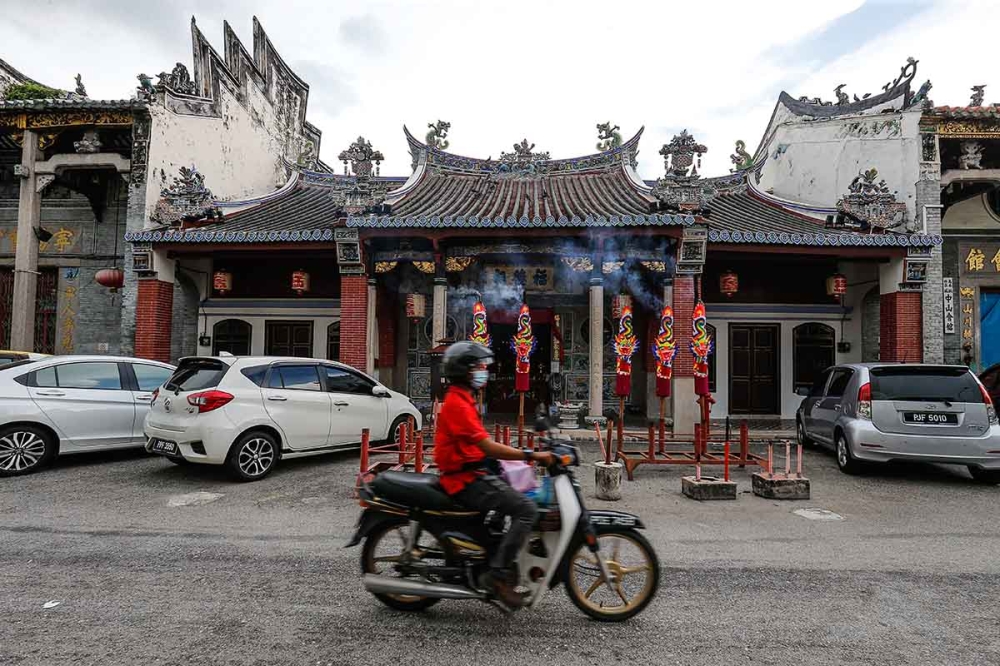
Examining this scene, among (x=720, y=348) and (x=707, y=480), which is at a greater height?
(x=720, y=348)

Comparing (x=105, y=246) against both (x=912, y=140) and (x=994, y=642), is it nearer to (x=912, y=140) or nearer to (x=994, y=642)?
(x=994, y=642)

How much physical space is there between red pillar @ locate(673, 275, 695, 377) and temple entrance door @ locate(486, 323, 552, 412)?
3324 mm

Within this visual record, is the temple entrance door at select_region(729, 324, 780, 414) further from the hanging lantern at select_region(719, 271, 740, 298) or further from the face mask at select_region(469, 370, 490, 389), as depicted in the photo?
the face mask at select_region(469, 370, 490, 389)

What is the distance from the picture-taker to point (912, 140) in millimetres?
11516

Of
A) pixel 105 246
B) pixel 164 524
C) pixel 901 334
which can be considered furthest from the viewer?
pixel 105 246

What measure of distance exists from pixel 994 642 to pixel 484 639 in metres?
2.85

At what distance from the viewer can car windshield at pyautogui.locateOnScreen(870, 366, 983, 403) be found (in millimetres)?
6730

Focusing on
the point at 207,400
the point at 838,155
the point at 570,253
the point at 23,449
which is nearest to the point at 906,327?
the point at 838,155

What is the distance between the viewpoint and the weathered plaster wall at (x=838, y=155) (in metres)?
11.6

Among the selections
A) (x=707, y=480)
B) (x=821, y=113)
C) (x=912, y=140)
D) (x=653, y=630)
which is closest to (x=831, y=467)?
(x=707, y=480)

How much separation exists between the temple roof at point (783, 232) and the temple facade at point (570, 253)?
0.05 m

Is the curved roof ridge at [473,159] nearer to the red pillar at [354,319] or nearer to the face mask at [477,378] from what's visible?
the red pillar at [354,319]

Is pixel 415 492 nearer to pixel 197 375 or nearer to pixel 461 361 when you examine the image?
pixel 461 361

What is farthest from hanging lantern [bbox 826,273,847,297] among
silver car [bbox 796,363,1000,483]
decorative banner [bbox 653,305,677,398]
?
decorative banner [bbox 653,305,677,398]
